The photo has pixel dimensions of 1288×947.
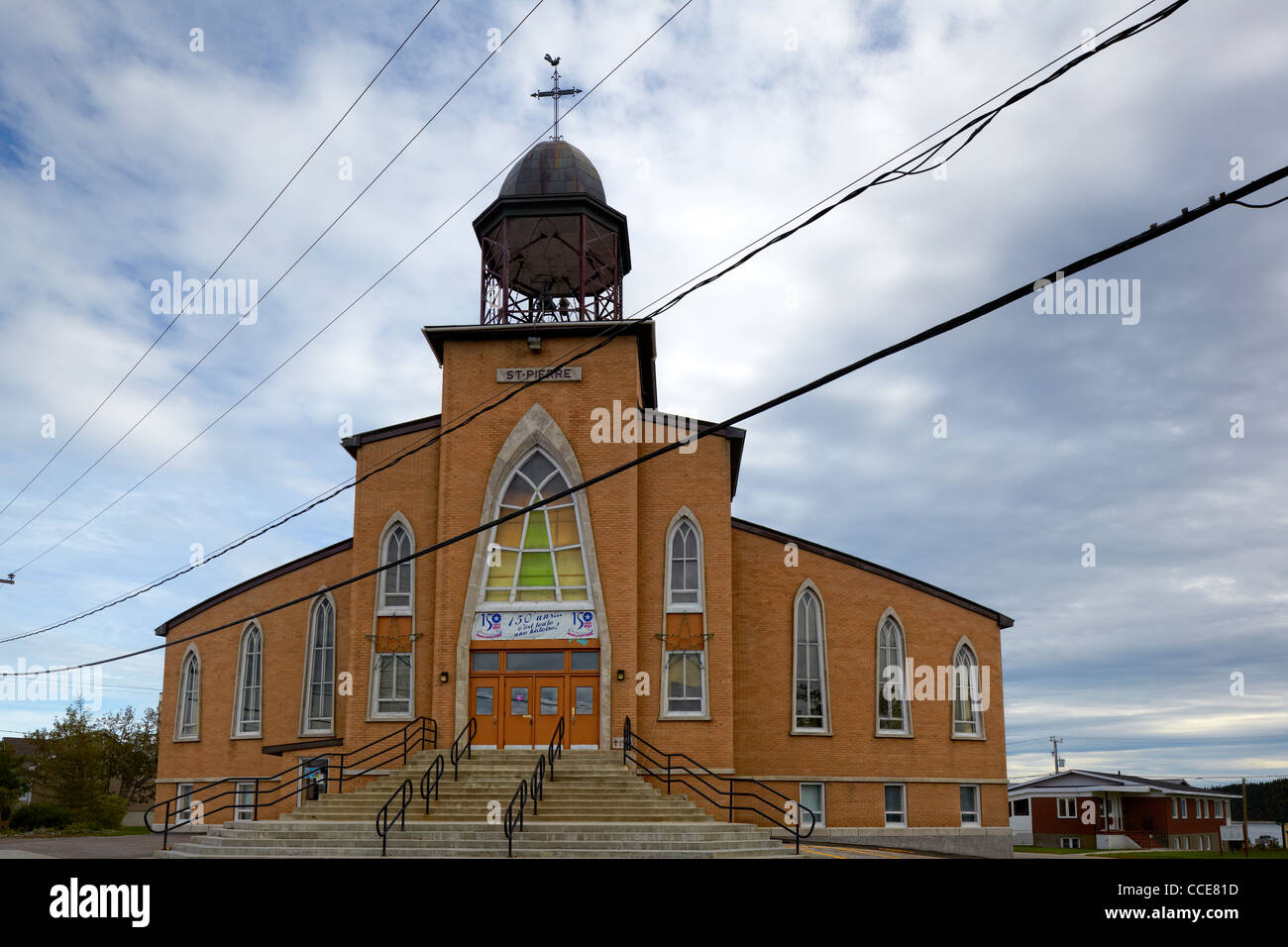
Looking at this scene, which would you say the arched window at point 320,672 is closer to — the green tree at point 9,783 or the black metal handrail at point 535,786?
the black metal handrail at point 535,786

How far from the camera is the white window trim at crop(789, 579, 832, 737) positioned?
26.9 meters

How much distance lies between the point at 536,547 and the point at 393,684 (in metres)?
4.77

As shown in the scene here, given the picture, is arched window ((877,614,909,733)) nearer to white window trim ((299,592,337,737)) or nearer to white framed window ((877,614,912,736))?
white framed window ((877,614,912,736))

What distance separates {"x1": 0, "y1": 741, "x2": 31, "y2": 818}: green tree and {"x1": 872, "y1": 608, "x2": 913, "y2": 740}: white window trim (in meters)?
36.6

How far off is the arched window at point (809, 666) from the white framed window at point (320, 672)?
38.9ft

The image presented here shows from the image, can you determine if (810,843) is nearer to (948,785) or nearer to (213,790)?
(948,785)

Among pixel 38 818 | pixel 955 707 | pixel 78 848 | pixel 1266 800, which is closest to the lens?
pixel 78 848

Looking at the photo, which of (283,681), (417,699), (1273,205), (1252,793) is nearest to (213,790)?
(283,681)

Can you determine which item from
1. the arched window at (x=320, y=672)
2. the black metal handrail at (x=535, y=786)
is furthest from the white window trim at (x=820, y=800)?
the arched window at (x=320, y=672)

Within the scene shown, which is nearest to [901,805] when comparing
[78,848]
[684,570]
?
[684,570]

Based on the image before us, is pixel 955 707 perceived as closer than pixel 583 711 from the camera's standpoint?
No

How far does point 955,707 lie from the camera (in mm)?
28203

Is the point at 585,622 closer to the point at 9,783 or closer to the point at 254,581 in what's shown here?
the point at 254,581

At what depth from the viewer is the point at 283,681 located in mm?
28438
